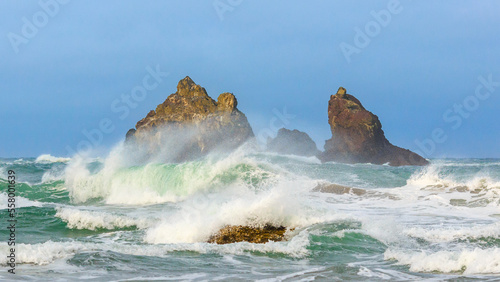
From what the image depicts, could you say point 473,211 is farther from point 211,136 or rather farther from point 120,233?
point 211,136

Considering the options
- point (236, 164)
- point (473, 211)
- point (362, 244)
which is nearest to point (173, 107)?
point (236, 164)

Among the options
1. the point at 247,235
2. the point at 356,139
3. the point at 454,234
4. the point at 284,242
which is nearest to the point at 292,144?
the point at 356,139

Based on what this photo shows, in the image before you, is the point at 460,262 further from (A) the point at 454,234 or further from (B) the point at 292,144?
(B) the point at 292,144

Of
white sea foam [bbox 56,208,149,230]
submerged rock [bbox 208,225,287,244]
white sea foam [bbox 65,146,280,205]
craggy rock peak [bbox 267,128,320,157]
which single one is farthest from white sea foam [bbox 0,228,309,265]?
craggy rock peak [bbox 267,128,320,157]

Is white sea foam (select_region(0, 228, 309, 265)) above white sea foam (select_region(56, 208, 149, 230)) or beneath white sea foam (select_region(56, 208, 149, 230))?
beneath

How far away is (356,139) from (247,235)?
59.6 meters

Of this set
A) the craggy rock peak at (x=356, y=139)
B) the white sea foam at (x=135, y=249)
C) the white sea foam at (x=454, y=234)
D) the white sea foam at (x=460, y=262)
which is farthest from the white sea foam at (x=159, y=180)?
the craggy rock peak at (x=356, y=139)

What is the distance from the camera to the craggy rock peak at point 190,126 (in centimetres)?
6706

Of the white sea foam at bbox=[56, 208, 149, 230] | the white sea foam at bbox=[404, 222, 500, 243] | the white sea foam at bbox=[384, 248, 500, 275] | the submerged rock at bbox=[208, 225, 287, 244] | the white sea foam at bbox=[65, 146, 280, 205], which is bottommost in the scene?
the white sea foam at bbox=[384, 248, 500, 275]

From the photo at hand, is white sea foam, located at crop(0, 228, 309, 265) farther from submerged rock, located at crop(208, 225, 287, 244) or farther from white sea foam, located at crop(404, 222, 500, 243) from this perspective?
white sea foam, located at crop(404, 222, 500, 243)

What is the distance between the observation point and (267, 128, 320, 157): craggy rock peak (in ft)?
243

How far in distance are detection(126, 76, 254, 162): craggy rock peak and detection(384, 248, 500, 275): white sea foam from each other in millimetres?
58412

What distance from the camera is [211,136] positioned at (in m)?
67.3

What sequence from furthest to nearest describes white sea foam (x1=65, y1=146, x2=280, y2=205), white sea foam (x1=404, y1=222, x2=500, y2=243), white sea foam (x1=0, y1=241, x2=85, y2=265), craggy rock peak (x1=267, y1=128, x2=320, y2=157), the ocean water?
craggy rock peak (x1=267, y1=128, x2=320, y2=157) → white sea foam (x1=65, y1=146, x2=280, y2=205) → white sea foam (x1=404, y1=222, x2=500, y2=243) → white sea foam (x1=0, y1=241, x2=85, y2=265) → the ocean water
